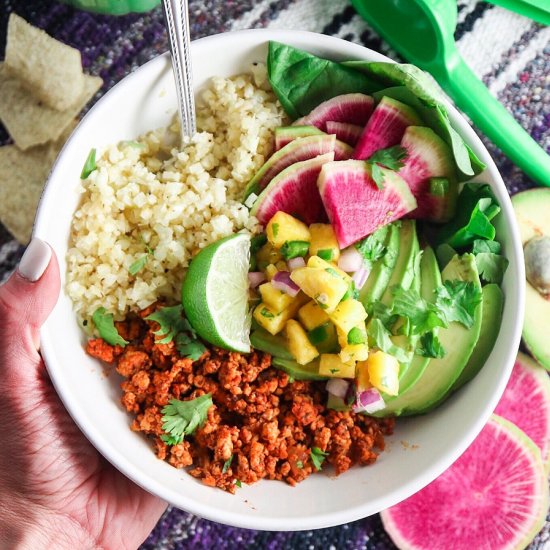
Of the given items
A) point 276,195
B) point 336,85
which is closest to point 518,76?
point 336,85

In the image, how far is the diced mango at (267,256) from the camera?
1.80 metres

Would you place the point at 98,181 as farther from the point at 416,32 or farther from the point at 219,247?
the point at 416,32

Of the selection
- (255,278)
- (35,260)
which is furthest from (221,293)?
(35,260)

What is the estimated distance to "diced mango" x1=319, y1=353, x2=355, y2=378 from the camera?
5.69 ft

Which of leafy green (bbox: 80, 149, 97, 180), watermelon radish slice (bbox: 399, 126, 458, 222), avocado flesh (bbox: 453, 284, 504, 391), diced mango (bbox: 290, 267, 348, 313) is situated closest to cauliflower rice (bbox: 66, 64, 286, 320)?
leafy green (bbox: 80, 149, 97, 180)

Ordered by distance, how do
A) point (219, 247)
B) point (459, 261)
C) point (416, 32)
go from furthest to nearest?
point (416, 32) → point (459, 261) → point (219, 247)

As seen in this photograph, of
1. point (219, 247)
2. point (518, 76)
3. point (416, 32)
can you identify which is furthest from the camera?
point (518, 76)

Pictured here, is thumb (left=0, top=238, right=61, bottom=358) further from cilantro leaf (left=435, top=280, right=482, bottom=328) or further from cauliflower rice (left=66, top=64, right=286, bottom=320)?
cilantro leaf (left=435, top=280, right=482, bottom=328)

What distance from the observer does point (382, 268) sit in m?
1.81

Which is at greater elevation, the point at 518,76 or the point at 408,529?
the point at 518,76

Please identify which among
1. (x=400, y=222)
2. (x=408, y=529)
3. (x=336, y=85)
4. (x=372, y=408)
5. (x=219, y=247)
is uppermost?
(x=336, y=85)

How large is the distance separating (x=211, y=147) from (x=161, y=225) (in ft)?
0.90

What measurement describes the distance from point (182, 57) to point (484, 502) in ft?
5.45

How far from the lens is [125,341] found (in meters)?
1.85
